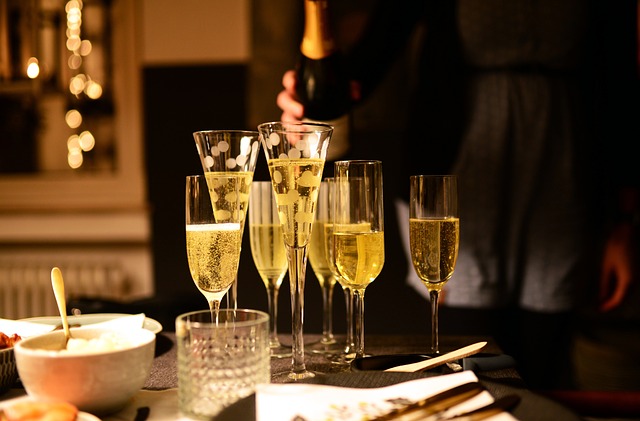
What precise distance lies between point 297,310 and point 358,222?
0.16 m

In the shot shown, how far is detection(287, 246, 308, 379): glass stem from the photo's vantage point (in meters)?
0.88

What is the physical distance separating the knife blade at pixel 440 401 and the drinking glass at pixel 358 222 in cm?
29

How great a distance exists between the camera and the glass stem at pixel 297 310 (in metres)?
0.88

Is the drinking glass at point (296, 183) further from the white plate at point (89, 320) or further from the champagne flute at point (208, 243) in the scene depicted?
the white plate at point (89, 320)

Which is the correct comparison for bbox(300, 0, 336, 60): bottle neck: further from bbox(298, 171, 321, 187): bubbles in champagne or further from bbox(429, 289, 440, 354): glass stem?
bbox(429, 289, 440, 354): glass stem

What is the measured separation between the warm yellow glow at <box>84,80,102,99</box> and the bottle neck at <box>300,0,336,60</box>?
8.77 ft

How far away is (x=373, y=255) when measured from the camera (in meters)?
0.96

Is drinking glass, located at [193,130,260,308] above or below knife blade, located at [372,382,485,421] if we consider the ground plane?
above

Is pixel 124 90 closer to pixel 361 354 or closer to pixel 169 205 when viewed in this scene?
pixel 169 205

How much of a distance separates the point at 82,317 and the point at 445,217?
634 millimetres

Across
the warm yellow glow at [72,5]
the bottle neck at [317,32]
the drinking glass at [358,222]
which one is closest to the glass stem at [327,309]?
the drinking glass at [358,222]

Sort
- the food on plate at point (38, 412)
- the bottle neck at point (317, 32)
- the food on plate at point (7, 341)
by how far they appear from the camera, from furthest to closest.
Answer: the bottle neck at point (317, 32) < the food on plate at point (7, 341) < the food on plate at point (38, 412)

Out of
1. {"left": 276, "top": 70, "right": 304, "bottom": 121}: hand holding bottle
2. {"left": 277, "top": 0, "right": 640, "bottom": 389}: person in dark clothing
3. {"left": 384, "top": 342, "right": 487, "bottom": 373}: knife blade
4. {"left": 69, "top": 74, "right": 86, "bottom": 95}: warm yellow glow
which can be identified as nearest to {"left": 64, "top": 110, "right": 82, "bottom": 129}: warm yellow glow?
{"left": 69, "top": 74, "right": 86, "bottom": 95}: warm yellow glow

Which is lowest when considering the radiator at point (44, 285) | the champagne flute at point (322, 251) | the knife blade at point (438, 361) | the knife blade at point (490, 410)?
the radiator at point (44, 285)
